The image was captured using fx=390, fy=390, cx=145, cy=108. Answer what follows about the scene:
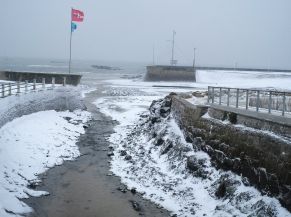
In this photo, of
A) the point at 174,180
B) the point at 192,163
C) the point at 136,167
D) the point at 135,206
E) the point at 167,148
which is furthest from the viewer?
the point at 167,148

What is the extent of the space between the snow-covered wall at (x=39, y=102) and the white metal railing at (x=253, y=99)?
989 centimetres

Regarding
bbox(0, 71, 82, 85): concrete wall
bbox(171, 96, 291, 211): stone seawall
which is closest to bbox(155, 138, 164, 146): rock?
bbox(171, 96, 291, 211): stone seawall

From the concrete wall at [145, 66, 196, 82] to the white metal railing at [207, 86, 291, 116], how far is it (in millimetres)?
54847

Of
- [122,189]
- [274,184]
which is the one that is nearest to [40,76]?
[122,189]

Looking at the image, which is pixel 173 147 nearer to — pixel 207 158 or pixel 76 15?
pixel 207 158

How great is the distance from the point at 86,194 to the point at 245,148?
5.71 metres

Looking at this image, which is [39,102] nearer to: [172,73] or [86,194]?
[86,194]

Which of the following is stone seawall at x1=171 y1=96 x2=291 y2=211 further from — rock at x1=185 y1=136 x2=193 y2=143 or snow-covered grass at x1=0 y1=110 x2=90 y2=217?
snow-covered grass at x1=0 y1=110 x2=90 y2=217

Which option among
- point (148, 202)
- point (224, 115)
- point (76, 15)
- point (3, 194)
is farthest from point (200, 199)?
point (76, 15)

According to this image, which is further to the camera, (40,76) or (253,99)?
(40,76)

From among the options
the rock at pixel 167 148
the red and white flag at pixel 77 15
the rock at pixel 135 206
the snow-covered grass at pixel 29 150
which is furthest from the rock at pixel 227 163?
the red and white flag at pixel 77 15

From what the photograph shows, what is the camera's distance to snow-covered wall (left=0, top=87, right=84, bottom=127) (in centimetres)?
1925

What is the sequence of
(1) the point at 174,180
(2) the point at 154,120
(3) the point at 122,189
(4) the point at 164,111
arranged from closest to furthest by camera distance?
(3) the point at 122,189 → (1) the point at 174,180 → (2) the point at 154,120 → (4) the point at 164,111

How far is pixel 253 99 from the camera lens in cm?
1485
